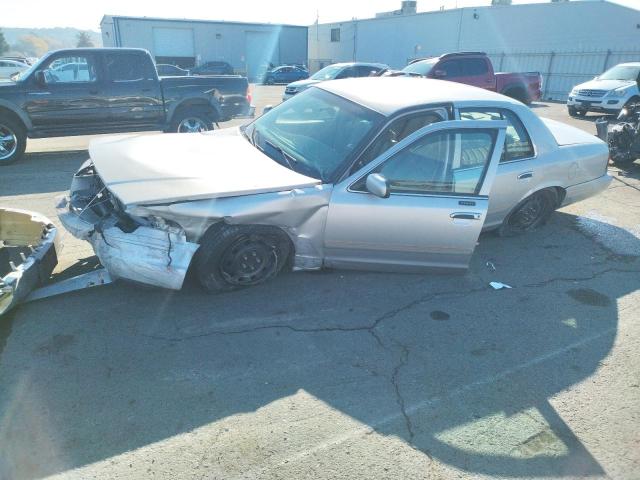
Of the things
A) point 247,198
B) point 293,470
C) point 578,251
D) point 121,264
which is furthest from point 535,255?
point 121,264

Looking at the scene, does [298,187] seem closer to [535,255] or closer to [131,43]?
[535,255]

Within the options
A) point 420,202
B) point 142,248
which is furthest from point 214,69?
point 142,248

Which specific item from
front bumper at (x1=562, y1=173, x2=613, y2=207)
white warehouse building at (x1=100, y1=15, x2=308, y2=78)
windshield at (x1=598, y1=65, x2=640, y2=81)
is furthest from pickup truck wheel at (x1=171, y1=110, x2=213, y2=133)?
white warehouse building at (x1=100, y1=15, x2=308, y2=78)

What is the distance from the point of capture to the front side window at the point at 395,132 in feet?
12.2

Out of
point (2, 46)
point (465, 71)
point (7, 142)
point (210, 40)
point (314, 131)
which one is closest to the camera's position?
point (314, 131)

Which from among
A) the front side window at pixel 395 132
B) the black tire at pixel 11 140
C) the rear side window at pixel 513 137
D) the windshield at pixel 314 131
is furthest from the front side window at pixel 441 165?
the black tire at pixel 11 140

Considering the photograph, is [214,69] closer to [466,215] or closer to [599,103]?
[599,103]

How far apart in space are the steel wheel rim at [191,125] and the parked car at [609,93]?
1255 centimetres

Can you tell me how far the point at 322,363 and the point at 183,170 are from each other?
183 centimetres

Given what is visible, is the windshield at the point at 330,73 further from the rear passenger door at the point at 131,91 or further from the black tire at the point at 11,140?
the black tire at the point at 11,140

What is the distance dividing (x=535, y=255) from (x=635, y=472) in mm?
2813

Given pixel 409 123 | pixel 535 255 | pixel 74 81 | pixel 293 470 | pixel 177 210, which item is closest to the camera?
pixel 293 470

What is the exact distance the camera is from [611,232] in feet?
18.5

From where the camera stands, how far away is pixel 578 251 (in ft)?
16.8
